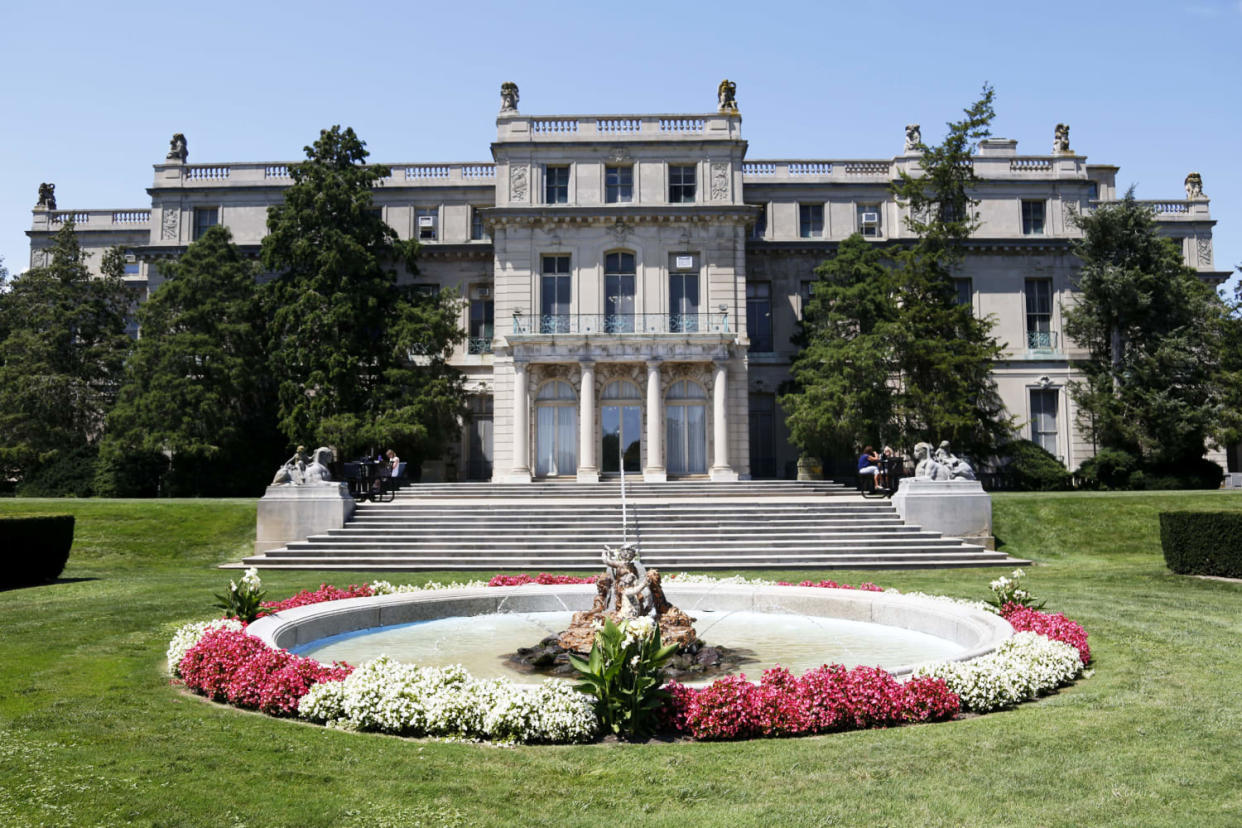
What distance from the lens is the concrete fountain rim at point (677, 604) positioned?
33.7 ft

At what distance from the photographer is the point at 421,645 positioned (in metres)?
10.5

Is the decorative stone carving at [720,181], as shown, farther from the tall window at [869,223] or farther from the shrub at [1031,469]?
the shrub at [1031,469]

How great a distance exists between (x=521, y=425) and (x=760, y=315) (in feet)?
40.4

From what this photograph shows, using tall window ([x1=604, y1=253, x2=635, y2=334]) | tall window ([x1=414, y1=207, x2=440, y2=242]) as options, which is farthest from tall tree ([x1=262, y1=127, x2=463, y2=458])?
tall window ([x1=604, y1=253, x2=635, y2=334])

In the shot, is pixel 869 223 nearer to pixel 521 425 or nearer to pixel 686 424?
pixel 686 424

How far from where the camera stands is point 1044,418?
3906cm

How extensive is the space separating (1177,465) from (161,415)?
37858 mm

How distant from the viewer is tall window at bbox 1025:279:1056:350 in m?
39.7

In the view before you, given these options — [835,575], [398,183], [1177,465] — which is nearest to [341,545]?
[835,575]

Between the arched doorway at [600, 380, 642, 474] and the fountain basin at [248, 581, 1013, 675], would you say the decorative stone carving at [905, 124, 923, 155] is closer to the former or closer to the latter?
the arched doorway at [600, 380, 642, 474]

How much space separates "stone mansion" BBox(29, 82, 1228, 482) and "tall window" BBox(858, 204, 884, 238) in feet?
0.21

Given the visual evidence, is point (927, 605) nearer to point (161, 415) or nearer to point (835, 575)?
point (835, 575)

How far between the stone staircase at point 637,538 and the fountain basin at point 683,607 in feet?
22.1

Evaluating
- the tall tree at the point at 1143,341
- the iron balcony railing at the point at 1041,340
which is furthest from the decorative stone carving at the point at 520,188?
the tall tree at the point at 1143,341
